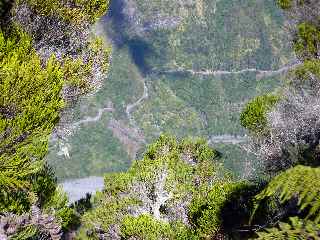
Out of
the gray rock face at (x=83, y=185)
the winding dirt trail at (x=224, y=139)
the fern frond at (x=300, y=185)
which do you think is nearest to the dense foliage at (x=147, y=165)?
the fern frond at (x=300, y=185)

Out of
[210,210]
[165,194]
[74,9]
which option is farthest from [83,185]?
[74,9]

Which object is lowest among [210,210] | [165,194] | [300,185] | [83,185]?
[83,185]

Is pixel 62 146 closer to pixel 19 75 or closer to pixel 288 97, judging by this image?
pixel 19 75

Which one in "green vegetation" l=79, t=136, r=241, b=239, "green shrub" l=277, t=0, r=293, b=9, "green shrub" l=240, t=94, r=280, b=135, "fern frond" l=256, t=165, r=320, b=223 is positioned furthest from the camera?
"green shrub" l=240, t=94, r=280, b=135

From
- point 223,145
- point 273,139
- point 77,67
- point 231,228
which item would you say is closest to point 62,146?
point 77,67

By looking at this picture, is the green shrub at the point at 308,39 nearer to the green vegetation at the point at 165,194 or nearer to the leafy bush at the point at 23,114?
the green vegetation at the point at 165,194

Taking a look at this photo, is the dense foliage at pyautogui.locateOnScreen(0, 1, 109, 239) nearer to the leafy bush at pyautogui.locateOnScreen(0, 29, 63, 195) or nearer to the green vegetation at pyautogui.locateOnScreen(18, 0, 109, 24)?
the leafy bush at pyautogui.locateOnScreen(0, 29, 63, 195)

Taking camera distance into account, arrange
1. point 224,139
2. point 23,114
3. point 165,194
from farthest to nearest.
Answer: point 224,139 → point 165,194 → point 23,114

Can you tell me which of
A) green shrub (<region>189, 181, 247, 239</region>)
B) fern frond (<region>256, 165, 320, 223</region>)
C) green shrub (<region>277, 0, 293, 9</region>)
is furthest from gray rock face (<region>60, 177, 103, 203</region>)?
fern frond (<region>256, 165, 320, 223</region>)

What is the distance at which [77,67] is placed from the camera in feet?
56.7

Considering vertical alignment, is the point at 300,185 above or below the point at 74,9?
below

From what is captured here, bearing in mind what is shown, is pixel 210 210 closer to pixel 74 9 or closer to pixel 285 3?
pixel 74 9

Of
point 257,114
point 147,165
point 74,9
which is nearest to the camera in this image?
point 74,9

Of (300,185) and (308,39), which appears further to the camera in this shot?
(308,39)
